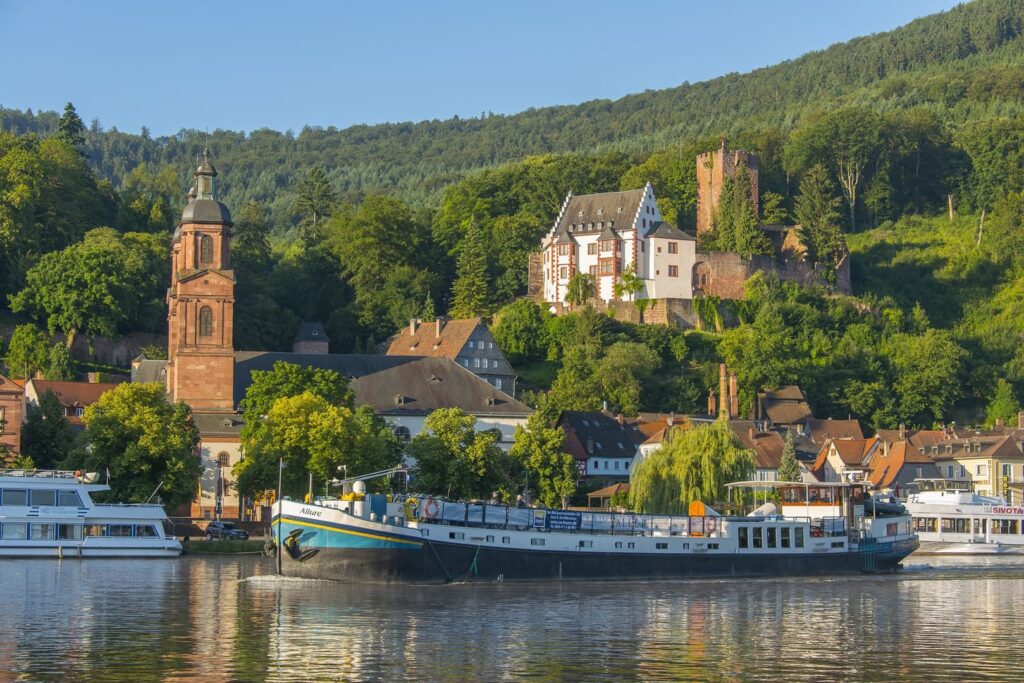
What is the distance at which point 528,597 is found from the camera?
6066cm

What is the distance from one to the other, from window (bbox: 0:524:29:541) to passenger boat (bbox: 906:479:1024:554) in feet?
154

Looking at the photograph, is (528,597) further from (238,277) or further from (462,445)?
(238,277)

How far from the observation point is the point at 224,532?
9050 centimetres

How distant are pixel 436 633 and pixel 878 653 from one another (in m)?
11.9

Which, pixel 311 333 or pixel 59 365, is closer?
pixel 59 365

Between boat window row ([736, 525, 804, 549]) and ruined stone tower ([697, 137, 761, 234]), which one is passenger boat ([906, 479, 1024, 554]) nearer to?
boat window row ([736, 525, 804, 549])

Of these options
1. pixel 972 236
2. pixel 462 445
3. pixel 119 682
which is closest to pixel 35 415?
pixel 462 445

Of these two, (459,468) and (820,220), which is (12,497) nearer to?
(459,468)

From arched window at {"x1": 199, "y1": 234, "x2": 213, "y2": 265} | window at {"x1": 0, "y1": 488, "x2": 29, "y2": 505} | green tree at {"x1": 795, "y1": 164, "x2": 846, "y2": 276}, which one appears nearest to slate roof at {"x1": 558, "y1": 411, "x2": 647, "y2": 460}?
arched window at {"x1": 199, "y1": 234, "x2": 213, "y2": 265}

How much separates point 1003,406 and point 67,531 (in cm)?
8153

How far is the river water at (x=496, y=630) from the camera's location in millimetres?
41844

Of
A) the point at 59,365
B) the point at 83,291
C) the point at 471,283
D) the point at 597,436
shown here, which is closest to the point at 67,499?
the point at 59,365

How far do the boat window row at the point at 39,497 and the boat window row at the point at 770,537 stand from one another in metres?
30.2

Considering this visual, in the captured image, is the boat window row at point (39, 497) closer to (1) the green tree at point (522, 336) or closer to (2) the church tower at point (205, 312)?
(2) the church tower at point (205, 312)
